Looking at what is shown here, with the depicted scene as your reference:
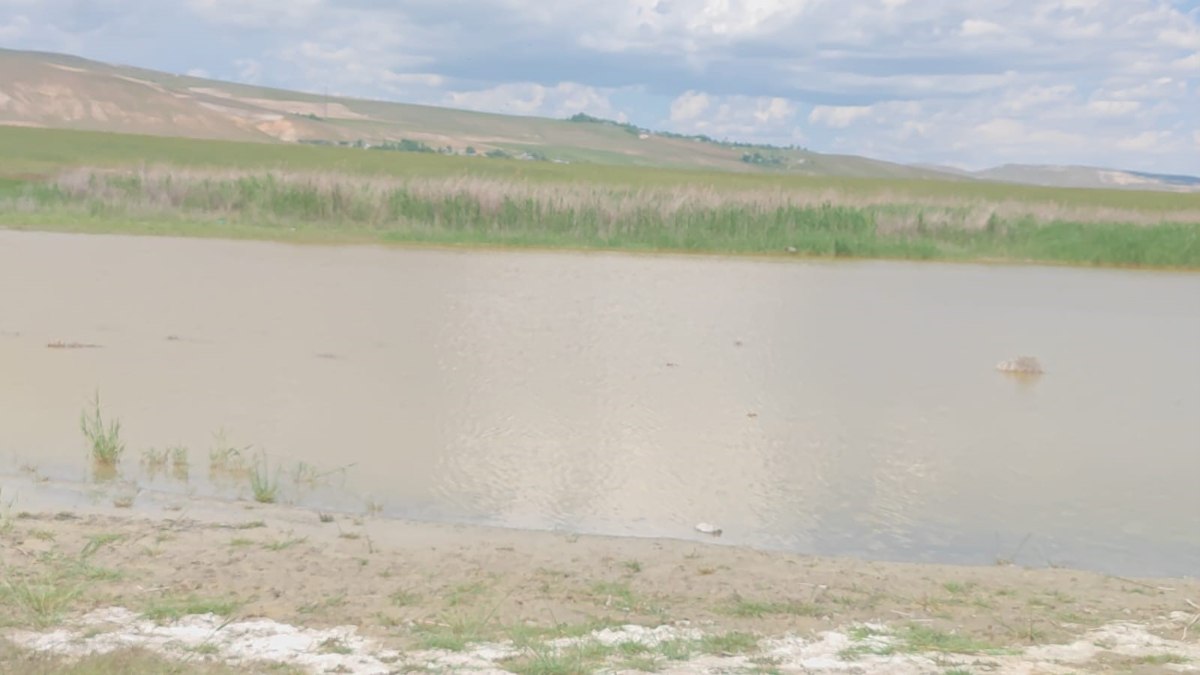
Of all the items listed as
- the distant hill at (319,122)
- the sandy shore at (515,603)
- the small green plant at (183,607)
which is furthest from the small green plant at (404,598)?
the distant hill at (319,122)

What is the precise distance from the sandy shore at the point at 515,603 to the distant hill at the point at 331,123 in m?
86.5

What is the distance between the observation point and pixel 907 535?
23.3 ft

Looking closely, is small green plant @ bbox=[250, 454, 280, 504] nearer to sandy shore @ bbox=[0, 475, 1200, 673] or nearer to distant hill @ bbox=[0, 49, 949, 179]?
sandy shore @ bbox=[0, 475, 1200, 673]

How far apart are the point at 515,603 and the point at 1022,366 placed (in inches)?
349

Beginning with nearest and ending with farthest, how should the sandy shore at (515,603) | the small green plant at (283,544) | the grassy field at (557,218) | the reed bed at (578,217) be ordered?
the sandy shore at (515,603)
the small green plant at (283,544)
the grassy field at (557,218)
the reed bed at (578,217)

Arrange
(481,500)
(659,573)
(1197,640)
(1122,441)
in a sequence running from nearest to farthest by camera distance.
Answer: (1197,640), (659,573), (481,500), (1122,441)

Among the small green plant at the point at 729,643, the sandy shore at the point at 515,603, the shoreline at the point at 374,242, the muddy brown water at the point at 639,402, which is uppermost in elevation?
the small green plant at the point at 729,643

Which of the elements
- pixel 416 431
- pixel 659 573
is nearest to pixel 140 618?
pixel 659 573

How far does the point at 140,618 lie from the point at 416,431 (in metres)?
4.37

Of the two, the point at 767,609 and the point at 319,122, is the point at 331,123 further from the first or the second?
the point at 767,609

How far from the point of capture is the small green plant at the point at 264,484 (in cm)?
691

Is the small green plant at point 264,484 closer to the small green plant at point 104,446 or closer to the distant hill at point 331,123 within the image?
the small green plant at point 104,446

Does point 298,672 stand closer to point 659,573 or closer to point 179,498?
point 659,573

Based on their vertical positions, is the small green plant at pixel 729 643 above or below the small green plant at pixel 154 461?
above
